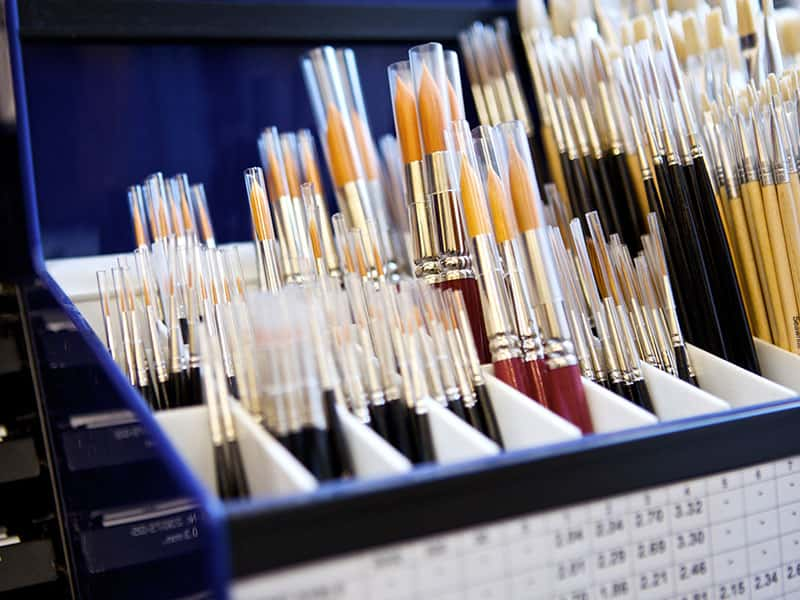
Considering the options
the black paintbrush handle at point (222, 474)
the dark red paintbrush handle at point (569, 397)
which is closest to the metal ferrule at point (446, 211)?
the dark red paintbrush handle at point (569, 397)

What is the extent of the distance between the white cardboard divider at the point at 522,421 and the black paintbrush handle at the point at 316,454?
113mm

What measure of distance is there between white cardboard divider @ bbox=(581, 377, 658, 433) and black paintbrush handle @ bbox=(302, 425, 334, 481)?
0.17 m

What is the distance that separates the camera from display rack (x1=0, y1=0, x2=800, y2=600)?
1.23 feet

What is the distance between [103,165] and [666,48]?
0.50 meters

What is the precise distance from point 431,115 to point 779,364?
11.8 inches

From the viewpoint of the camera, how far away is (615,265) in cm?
63

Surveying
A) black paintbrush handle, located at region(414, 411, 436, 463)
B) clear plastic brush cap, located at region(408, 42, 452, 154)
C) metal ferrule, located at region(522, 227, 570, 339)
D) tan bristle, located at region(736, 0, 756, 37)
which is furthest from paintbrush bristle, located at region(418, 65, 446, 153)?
tan bristle, located at region(736, 0, 756, 37)

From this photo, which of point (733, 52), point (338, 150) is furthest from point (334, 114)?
point (733, 52)

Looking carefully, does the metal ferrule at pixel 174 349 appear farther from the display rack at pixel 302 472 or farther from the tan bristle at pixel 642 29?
the tan bristle at pixel 642 29

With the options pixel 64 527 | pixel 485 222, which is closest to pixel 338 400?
pixel 485 222

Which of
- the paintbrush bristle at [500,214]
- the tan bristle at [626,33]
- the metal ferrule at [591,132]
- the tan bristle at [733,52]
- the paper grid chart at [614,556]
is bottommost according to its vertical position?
the paper grid chart at [614,556]

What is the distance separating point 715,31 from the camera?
77 cm

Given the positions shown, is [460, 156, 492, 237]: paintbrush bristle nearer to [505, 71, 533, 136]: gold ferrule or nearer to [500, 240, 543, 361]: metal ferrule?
[500, 240, 543, 361]: metal ferrule

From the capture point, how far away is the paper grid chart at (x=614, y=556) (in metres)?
0.38
